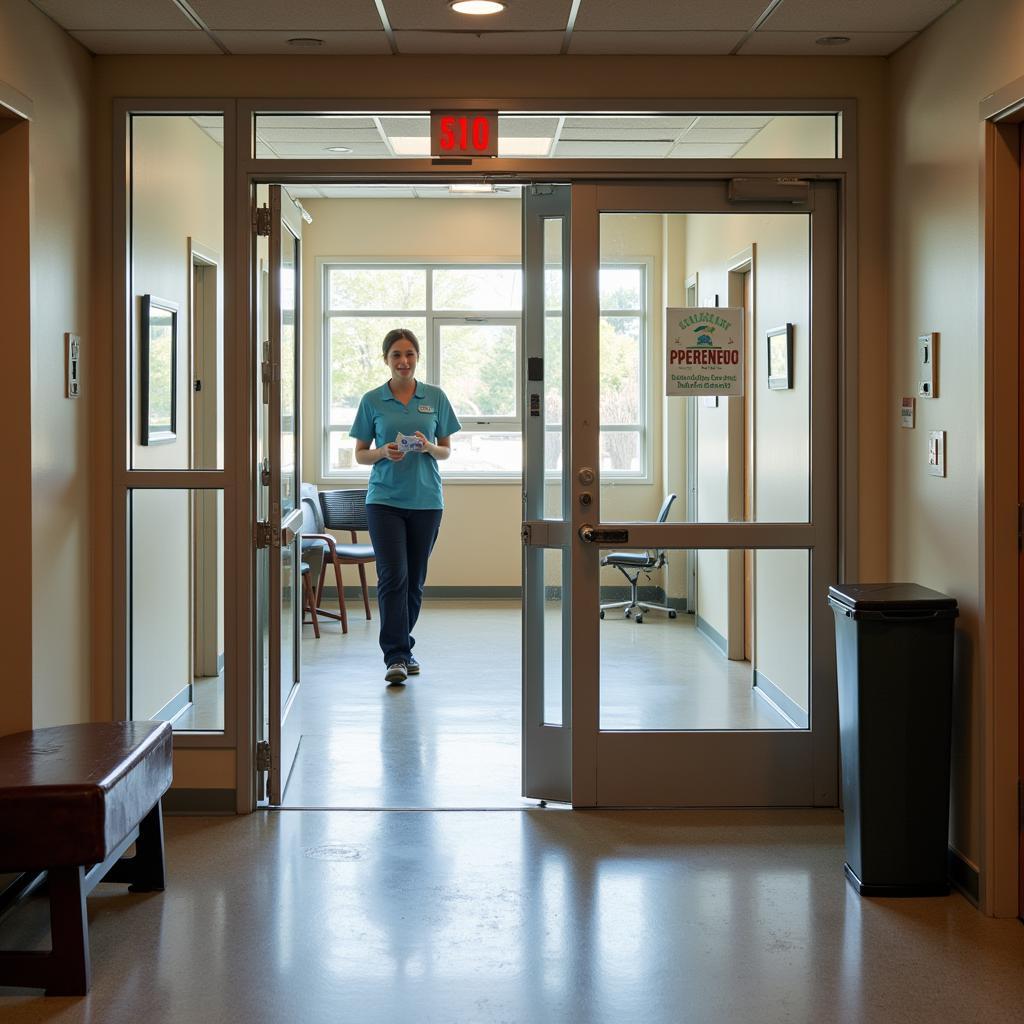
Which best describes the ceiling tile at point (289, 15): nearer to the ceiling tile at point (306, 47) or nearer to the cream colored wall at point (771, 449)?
the ceiling tile at point (306, 47)

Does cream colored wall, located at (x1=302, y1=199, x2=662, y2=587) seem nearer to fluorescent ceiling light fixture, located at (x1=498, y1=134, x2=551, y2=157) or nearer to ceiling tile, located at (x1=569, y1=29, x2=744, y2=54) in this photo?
fluorescent ceiling light fixture, located at (x1=498, y1=134, x2=551, y2=157)

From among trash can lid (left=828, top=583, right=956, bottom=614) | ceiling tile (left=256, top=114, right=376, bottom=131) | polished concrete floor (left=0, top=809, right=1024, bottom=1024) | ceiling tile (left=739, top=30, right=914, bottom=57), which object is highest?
ceiling tile (left=739, top=30, right=914, bottom=57)

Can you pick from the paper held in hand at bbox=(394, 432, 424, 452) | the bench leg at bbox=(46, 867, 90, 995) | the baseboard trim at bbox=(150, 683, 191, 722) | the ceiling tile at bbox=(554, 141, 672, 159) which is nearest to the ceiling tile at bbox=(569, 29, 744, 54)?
Answer: the ceiling tile at bbox=(554, 141, 672, 159)

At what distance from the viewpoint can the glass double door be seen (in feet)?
14.0

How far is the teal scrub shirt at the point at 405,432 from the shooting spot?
6.23 metres

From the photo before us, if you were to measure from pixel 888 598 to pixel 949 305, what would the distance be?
2.89 feet

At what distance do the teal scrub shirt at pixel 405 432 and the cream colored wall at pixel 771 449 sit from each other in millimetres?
2151

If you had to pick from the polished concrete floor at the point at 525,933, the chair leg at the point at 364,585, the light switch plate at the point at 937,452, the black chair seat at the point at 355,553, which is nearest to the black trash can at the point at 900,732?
the polished concrete floor at the point at 525,933

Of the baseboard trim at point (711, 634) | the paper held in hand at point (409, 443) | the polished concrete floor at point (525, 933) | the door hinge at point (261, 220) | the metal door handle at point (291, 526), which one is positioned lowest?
the polished concrete floor at point (525, 933)

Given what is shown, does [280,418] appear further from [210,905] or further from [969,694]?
[969,694]

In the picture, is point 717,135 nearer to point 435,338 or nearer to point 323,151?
point 323,151

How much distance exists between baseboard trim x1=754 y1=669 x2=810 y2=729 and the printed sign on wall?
1.01 metres

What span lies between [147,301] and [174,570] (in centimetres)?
94

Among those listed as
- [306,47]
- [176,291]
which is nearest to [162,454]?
[176,291]
